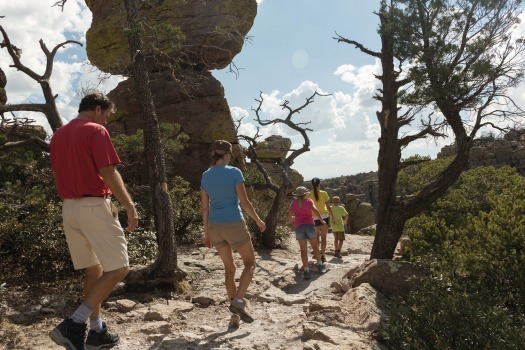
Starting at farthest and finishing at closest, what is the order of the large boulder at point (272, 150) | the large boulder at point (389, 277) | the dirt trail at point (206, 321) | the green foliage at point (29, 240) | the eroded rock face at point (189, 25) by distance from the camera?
1. the large boulder at point (272, 150)
2. the eroded rock face at point (189, 25)
3. the large boulder at point (389, 277)
4. the green foliage at point (29, 240)
5. the dirt trail at point (206, 321)

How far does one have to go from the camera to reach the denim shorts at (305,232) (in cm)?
844

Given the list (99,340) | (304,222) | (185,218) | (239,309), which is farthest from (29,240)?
(185,218)

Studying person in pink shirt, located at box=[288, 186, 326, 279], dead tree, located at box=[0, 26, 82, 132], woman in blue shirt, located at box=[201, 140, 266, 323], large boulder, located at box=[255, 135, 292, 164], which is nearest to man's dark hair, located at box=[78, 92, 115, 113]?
woman in blue shirt, located at box=[201, 140, 266, 323]

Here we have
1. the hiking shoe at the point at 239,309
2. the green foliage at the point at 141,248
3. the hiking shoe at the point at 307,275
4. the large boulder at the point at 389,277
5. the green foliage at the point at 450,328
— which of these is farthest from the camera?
the hiking shoe at the point at 307,275

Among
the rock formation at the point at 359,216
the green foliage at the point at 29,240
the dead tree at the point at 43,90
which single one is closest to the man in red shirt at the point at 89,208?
the green foliage at the point at 29,240

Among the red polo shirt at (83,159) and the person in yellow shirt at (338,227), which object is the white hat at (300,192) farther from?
the red polo shirt at (83,159)

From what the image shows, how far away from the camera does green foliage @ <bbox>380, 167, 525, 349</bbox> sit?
441cm

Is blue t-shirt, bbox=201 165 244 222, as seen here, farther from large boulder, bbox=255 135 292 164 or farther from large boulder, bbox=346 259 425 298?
large boulder, bbox=255 135 292 164

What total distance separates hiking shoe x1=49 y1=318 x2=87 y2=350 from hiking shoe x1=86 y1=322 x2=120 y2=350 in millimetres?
270

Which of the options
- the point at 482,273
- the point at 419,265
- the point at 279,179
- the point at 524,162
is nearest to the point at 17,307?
the point at 419,265

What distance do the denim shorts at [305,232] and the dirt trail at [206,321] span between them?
119cm

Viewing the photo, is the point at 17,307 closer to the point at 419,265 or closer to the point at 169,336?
the point at 169,336

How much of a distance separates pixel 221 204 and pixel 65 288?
2.69 meters

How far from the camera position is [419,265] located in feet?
22.0
